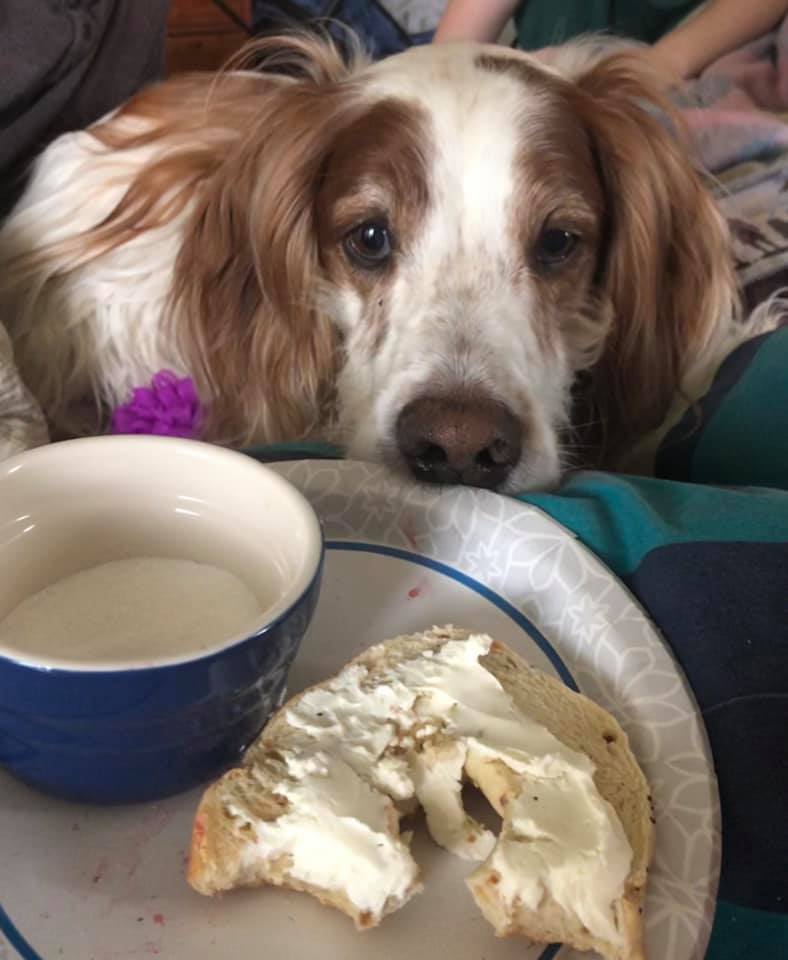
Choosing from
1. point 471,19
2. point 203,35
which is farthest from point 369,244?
point 203,35

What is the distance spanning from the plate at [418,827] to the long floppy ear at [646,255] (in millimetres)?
554

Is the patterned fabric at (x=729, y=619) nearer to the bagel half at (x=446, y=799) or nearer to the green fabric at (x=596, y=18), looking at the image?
the bagel half at (x=446, y=799)

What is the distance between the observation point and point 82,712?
55cm

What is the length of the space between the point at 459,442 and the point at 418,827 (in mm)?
436

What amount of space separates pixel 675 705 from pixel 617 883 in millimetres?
177

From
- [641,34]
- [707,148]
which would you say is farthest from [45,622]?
[641,34]

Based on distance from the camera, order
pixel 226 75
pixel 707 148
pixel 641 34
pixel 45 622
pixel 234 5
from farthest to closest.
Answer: pixel 234 5, pixel 641 34, pixel 707 148, pixel 226 75, pixel 45 622

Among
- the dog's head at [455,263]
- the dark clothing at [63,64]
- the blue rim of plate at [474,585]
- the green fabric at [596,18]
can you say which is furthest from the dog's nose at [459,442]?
the green fabric at [596,18]

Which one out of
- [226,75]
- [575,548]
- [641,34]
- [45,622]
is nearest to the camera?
[45,622]

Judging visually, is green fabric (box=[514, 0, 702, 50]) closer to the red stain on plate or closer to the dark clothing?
the dark clothing

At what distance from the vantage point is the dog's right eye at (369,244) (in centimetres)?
117

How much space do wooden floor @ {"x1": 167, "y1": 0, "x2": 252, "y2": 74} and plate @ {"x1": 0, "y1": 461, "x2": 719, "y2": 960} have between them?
1925mm

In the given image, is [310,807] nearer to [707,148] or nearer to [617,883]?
[617,883]

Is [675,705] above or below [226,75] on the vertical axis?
below
